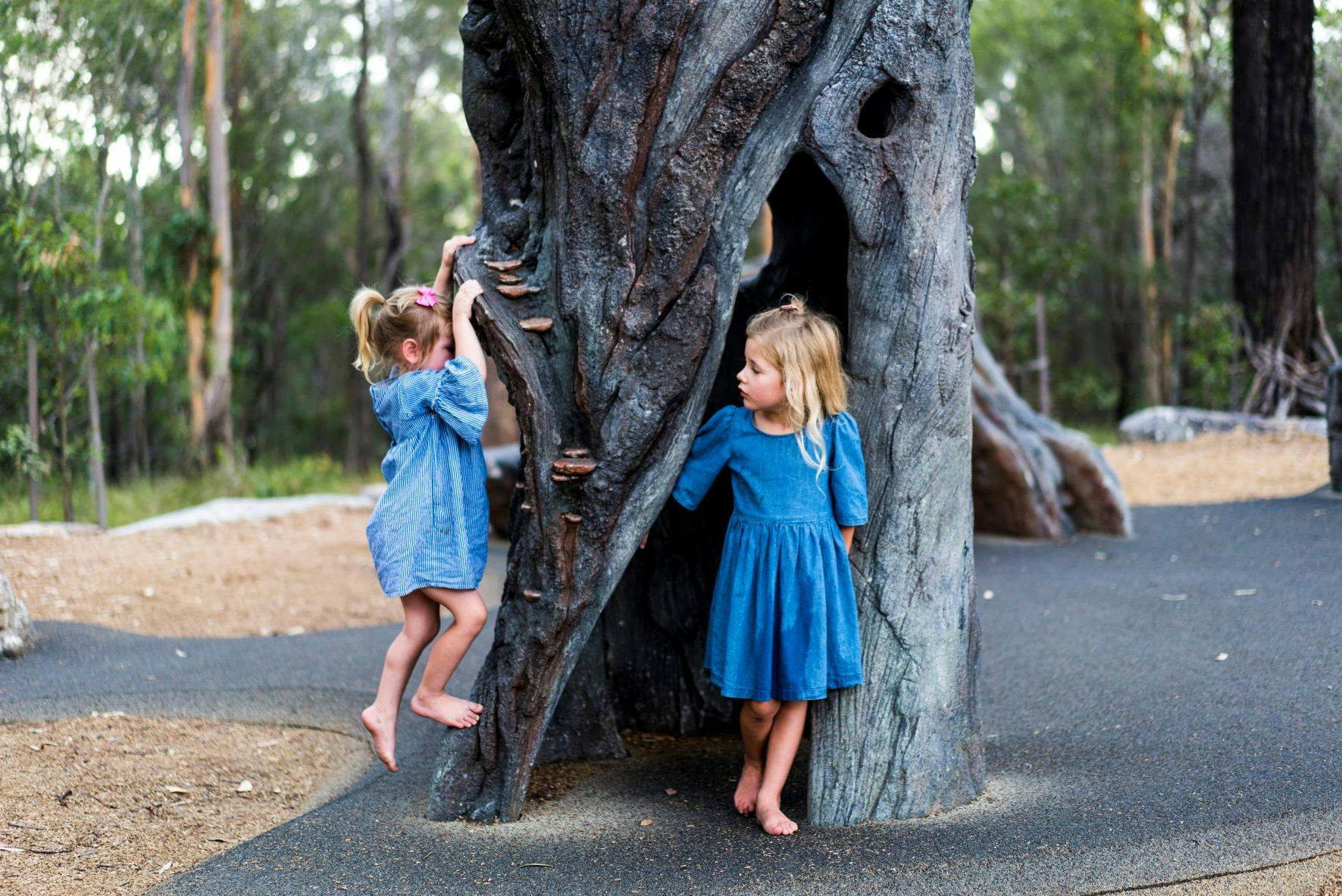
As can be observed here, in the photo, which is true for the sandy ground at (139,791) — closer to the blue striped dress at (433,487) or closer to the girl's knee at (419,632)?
the girl's knee at (419,632)

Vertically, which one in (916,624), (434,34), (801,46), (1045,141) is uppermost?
(434,34)

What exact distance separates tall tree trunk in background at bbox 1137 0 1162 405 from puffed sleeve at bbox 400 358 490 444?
1648 centimetres

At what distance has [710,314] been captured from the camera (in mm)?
3229

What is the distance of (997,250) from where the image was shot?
713 inches

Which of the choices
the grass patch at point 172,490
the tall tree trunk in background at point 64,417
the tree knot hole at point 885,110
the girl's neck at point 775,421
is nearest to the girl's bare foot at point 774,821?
the girl's neck at point 775,421

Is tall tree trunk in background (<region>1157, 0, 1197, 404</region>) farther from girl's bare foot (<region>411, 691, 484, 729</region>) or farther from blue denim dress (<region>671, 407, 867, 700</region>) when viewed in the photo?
girl's bare foot (<region>411, 691, 484, 729</region>)

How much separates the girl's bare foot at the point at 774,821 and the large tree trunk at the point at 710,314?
12 cm

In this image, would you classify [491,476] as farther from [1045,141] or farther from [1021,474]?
[1045,141]

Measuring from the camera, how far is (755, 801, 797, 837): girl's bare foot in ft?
10.5

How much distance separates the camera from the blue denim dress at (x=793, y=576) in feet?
10.6

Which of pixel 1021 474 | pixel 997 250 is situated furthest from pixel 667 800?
pixel 997 250

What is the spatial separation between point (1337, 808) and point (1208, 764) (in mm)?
446

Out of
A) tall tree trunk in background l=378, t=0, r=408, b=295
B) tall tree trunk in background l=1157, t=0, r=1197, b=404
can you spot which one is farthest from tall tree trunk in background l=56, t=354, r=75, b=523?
tall tree trunk in background l=1157, t=0, r=1197, b=404

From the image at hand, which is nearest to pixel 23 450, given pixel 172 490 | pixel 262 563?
pixel 262 563
